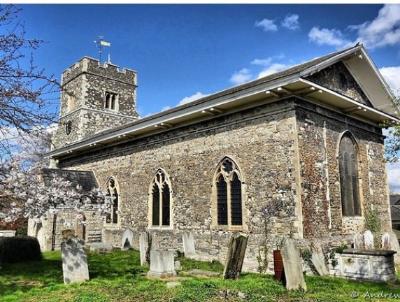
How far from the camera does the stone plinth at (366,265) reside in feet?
32.8

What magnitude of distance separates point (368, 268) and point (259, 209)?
3.50 metres

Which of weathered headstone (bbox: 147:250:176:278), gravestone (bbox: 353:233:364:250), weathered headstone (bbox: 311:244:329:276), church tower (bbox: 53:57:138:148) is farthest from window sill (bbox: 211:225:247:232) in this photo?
church tower (bbox: 53:57:138:148)

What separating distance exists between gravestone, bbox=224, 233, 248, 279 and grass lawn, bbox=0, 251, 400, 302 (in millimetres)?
478

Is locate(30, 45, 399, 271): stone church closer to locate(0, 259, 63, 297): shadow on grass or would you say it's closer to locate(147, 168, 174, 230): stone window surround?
locate(147, 168, 174, 230): stone window surround

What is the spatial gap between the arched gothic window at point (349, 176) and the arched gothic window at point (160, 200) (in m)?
6.83

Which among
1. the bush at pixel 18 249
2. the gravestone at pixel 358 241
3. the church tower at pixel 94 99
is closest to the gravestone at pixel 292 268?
the gravestone at pixel 358 241

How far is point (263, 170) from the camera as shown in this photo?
11.9m

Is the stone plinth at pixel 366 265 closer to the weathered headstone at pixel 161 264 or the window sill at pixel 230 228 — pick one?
the window sill at pixel 230 228

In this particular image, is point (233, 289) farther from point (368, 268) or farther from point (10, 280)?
point (10, 280)

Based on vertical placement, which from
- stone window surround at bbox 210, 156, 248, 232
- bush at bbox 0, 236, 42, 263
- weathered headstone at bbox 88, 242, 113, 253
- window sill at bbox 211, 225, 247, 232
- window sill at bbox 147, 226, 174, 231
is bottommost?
weathered headstone at bbox 88, 242, 113, 253

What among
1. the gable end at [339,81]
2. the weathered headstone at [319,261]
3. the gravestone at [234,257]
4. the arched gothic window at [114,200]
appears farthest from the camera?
the arched gothic window at [114,200]

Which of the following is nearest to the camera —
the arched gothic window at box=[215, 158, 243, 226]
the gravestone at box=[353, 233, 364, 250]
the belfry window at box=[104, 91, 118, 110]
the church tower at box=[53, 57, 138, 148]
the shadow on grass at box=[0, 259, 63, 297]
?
the shadow on grass at box=[0, 259, 63, 297]

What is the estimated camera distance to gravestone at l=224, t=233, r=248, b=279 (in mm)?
9352

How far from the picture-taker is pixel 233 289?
762cm
